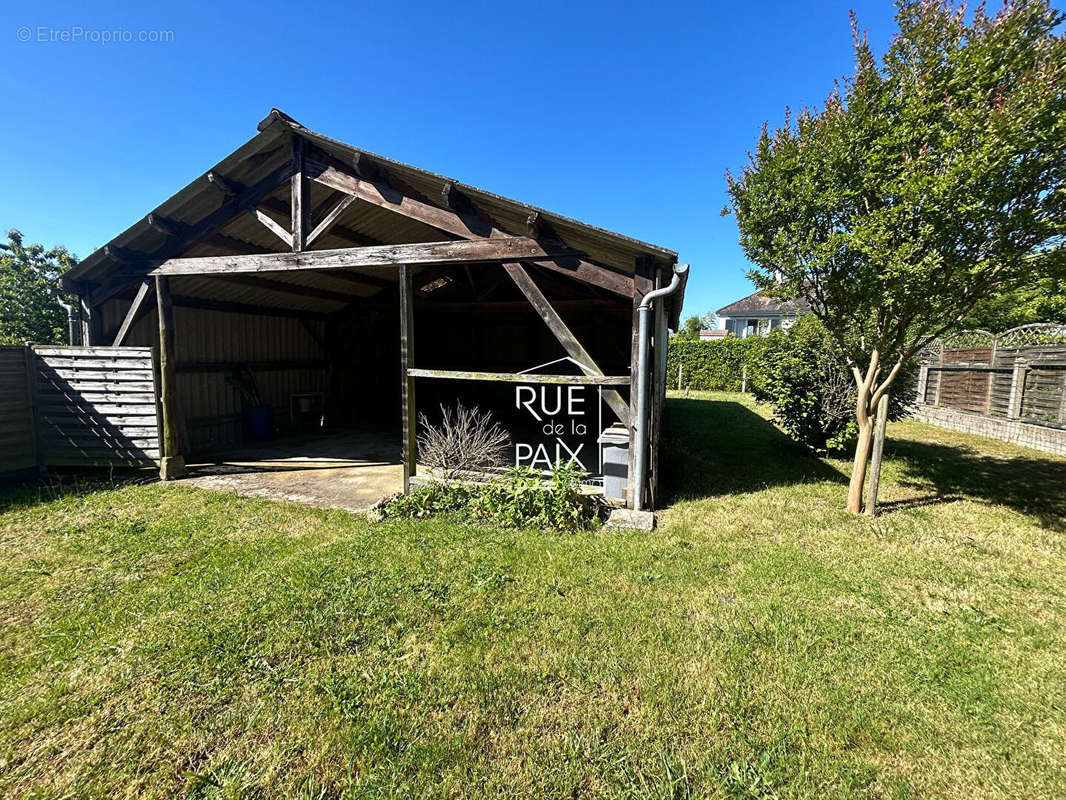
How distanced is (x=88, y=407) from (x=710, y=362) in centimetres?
1889

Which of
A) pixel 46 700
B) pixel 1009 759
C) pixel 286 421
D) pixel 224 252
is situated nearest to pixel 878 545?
pixel 1009 759

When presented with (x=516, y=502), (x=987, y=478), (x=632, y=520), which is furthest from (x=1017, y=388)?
(x=516, y=502)

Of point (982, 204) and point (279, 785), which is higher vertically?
point (982, 204)

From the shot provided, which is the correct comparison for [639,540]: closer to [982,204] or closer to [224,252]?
[982,204]

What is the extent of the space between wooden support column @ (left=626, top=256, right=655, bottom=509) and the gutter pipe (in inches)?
0.7

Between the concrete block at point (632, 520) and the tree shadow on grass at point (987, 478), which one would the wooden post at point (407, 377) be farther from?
the tree shadow on grass at point (987, 478)

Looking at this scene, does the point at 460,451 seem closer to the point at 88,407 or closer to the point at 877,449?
the point at 877,449

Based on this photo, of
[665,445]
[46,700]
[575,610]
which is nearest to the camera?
[46,700]

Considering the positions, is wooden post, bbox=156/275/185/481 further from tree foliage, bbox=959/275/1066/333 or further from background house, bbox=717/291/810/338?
background house, bbox=717/291/810/338

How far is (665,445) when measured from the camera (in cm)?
840

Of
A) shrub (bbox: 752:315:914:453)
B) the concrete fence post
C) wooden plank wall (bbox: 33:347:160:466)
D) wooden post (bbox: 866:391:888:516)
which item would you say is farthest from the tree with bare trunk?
the concrete fence post

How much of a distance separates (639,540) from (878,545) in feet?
7.52

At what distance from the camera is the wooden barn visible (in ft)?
15.5

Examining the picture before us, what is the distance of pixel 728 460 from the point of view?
7.34 meters
